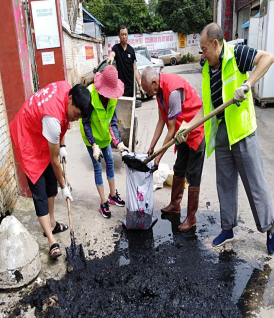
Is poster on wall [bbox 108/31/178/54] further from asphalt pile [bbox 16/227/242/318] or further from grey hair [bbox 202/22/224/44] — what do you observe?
asphalt pile [bbox 16/227/242/318]

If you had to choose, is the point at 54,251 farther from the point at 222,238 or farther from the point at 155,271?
the point at 222,238

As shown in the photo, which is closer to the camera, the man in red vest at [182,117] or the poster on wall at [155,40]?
the man in red vest at [182,117]

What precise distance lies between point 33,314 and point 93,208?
174cm

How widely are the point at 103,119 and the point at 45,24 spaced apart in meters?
4.89

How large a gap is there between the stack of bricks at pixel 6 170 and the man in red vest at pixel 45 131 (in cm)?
67

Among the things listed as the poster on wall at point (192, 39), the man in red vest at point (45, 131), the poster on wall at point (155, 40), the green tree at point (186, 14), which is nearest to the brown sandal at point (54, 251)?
the man in red vest at point (45, 131)

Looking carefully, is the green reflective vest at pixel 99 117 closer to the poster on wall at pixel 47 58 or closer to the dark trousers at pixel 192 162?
the dark trousers at pixel 192 162

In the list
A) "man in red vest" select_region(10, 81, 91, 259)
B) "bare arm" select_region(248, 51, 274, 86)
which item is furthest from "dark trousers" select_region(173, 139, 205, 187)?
"man in red vest" select_region(10, 81, 91, 259)

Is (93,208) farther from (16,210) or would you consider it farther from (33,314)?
(33,314)

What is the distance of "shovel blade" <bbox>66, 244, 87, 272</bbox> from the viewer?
9.36ft

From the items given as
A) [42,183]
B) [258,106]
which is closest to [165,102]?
[42,183]

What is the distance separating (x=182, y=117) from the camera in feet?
10.5

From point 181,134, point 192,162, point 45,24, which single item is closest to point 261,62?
point 181,134

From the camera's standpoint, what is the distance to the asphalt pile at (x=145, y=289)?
7.66 feet
